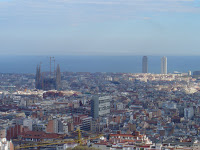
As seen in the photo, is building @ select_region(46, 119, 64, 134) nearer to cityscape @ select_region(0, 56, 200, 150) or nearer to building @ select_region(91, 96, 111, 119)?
cityscape @ select_region(0, 56, 200, 150)

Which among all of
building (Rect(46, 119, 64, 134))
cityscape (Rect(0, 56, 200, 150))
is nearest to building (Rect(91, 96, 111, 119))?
cityscape (Rect(0, 56, 200, 150))

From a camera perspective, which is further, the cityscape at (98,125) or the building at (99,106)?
the building at (99,106)

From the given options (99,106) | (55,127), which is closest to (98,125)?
(55,127)

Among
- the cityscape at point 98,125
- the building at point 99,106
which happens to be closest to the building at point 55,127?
the cityscape at point 98,125

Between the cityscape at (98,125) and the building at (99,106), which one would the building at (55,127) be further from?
the building at (99,106)

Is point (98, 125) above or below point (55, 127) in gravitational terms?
below

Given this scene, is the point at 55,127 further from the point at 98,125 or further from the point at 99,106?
the point at 99,106

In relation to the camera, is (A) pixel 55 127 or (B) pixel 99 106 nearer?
(A) pixel 55 127

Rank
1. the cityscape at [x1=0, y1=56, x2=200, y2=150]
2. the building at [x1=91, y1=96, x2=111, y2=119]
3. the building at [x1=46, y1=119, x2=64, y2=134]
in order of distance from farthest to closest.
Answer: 1. the building at [x1=91, y1=96, x2=111, y2=119]
2. the building at [x1=46, y1=119, x2=64, y2=134]
3. the cityscape at [x1=0, y1=56, x2=200, y2=150]

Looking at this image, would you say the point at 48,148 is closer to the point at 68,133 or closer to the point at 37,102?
the point at 68,133
